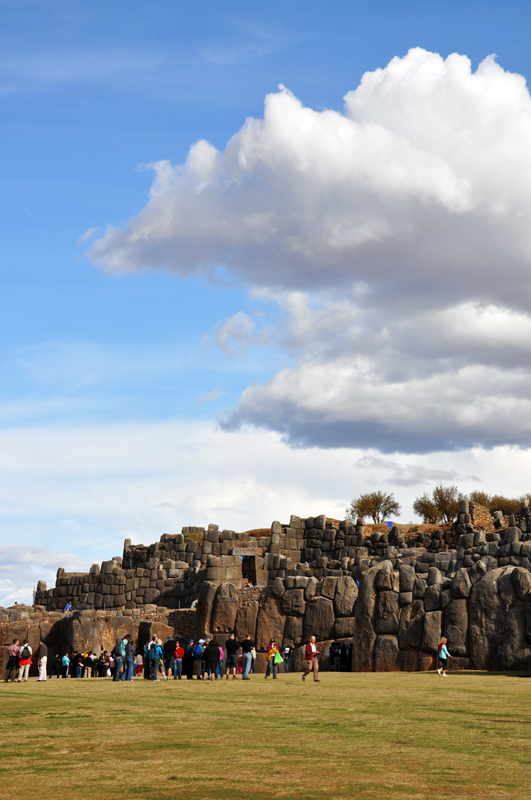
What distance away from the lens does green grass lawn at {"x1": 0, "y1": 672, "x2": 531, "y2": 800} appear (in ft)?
23.8

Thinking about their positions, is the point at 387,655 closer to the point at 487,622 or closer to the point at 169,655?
the point at 487,622

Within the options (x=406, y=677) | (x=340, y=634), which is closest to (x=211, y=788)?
(x=406, y=677)

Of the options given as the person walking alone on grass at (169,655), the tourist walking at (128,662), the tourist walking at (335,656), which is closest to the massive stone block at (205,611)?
the tourist walking at (335,656)

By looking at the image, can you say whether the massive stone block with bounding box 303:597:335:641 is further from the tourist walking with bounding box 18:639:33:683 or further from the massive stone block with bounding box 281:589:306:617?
the tourist walking with bounding box 18:639:33:683

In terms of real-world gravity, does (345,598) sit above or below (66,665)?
above

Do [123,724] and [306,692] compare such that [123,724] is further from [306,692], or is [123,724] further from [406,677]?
[406,677]

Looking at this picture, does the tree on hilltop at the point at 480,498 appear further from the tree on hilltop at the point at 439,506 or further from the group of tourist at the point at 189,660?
the group of tourist at the point at 189,660

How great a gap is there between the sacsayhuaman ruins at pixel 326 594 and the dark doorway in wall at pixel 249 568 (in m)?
0.06

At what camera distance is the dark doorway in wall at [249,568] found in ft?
136

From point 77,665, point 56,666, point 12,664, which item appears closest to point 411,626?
point 77,665

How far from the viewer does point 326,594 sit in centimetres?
2794

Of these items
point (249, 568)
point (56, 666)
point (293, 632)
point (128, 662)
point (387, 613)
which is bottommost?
point (56, 666)

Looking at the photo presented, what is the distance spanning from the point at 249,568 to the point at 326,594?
14405 millimetres

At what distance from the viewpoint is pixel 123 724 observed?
37.8 ft
